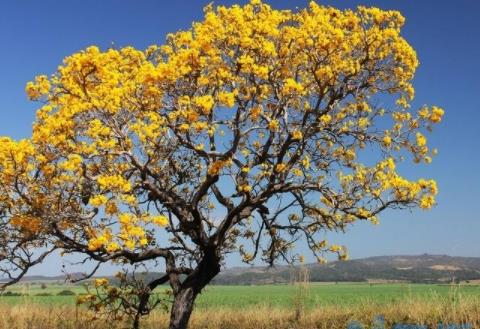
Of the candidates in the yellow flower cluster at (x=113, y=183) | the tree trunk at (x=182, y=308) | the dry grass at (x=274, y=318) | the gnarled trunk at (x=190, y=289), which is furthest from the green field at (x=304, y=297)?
the yellow flower cluster at (x=113, y=183)

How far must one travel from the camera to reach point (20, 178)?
14344mm

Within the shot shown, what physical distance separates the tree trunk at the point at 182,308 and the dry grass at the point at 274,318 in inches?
112

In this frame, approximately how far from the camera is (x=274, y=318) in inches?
830

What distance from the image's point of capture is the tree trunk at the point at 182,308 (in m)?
17.0

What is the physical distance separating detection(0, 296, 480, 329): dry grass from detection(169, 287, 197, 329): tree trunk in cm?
284

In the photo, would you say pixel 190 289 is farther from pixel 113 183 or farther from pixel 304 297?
pixel 304 297

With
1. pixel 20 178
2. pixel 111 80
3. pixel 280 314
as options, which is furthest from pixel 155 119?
pixel 280 314

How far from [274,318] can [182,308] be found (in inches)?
205

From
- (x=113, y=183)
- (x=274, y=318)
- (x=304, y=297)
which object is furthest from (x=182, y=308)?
(x=304, y=297)

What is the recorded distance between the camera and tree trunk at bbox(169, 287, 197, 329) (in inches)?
671

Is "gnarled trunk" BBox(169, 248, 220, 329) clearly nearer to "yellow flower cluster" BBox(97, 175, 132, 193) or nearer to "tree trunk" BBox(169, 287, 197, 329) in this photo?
"tree trunk" BBox(169, 287, 197, 329)

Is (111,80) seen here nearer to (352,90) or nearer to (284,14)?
(284,14)

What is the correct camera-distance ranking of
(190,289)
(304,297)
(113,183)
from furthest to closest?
(304,297) < (190,289) < (113,183)

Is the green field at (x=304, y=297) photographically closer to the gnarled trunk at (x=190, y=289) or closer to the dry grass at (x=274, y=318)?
the dry grass at (x=274, y=318)
